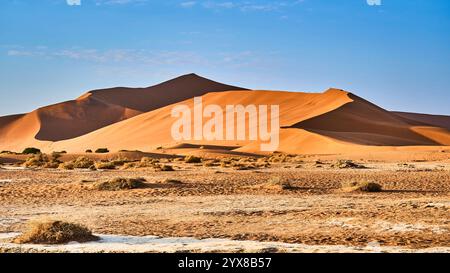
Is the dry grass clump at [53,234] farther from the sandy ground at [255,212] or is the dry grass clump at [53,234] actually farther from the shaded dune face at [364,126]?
the shaded dune face at [364,126]

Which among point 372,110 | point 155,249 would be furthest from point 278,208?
point 372,110

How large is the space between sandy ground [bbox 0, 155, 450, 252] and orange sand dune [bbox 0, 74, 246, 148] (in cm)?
10899

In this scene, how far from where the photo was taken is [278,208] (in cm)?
1594

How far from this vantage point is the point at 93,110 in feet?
473

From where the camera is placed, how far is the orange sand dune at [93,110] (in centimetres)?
13212

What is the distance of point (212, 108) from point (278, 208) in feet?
313

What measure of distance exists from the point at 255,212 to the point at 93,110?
436 ft

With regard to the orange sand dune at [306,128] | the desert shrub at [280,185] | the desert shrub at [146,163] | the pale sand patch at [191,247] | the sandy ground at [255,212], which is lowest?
the sandy ground at [255,212]

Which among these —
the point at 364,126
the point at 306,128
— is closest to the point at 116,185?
the point at 306,128

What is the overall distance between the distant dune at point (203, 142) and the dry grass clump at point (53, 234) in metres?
54.3

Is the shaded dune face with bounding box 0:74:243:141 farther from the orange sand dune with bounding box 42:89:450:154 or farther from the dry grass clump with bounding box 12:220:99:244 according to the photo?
the dry grass clump with bounding box 12:220:99:244

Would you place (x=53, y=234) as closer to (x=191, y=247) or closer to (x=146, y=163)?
(x=191, y=247)

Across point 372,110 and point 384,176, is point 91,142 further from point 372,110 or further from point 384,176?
point 384,176

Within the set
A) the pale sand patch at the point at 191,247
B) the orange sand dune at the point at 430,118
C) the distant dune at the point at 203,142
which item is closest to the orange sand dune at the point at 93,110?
the distant dune at the point at 203,142
